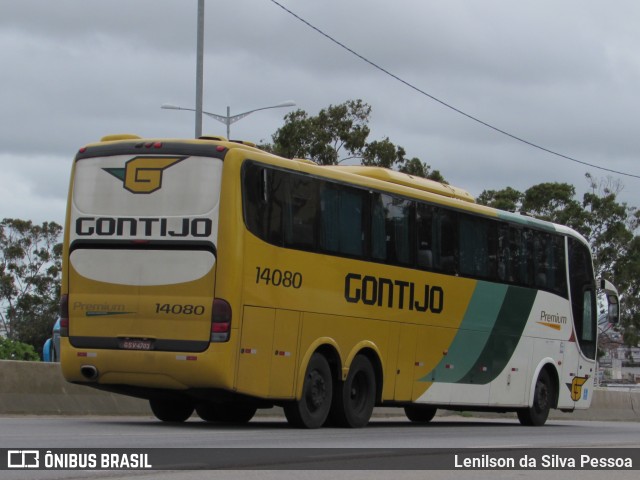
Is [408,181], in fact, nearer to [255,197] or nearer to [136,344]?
[255,197]

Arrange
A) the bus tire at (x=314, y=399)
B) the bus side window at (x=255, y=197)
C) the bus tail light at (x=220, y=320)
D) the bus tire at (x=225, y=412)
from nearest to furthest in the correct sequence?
the bus tail light at (x=220, y=320)
the bus side window at (x=255, y=197)
the bus tire at (x=314, y=399)
the bus tire at (x=225, y=412)

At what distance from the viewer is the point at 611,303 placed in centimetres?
2594

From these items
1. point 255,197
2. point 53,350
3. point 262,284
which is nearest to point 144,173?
point 255,197

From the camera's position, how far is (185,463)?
35.1 feet

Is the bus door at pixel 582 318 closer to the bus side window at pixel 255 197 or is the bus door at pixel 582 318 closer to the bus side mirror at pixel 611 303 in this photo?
the bus side mirror at pixel 611 303

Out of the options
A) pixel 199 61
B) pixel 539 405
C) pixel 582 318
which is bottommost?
pixel 539 405

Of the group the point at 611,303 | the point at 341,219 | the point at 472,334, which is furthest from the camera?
the point at 611,303

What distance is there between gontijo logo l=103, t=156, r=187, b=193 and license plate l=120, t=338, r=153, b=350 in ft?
6.22

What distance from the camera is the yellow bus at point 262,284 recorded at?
1561 cm

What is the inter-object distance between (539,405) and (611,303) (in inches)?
135

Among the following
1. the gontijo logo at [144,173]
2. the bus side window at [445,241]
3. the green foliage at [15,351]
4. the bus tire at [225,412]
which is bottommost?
the bus tire at [225,412]

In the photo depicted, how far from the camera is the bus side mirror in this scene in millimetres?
25734

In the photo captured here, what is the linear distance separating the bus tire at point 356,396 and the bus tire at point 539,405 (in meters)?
5.78

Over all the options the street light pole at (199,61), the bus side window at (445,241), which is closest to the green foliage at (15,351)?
the street light pole at (199,61)
